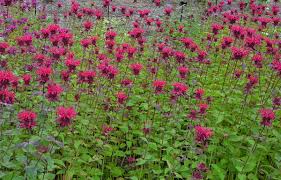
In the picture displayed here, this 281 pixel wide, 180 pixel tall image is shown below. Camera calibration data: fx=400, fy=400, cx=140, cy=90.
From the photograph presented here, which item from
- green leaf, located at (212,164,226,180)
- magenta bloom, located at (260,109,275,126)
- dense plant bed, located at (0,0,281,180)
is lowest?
green leaf, located at (212,164,226,180)

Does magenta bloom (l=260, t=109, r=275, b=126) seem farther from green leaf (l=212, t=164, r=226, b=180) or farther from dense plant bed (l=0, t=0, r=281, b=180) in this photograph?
green leaf (l=212, t=164, r=226, b=180)

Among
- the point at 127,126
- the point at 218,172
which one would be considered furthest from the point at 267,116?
the point at 127,126

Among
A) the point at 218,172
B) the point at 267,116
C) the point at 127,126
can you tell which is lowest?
the point at 218,172

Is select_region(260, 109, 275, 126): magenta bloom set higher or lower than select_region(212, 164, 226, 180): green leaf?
higher

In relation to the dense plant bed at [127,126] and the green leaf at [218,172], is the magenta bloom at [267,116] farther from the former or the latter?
the green leaf at [218,172]

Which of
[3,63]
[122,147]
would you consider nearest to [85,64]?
[3,63]

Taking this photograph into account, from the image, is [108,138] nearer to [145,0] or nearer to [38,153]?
[38,153]

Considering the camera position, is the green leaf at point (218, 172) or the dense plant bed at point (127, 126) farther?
the green leaf at point (218, 172)

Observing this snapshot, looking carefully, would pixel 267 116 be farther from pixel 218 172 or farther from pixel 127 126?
pixel 127 126

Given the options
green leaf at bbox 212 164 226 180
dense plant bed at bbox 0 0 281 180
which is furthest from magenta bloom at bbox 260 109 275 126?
green leaf at bbox 212 164 226 180

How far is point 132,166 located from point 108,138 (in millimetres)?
353

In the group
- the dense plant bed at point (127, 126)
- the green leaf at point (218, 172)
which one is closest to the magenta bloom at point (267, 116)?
the dense plant bed at point (127, 126)

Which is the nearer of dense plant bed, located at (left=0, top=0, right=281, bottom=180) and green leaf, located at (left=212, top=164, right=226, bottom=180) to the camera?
dense plant bed, located at (left=0, top=0, right=281, bottom=180)

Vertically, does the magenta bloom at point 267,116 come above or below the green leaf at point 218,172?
above
